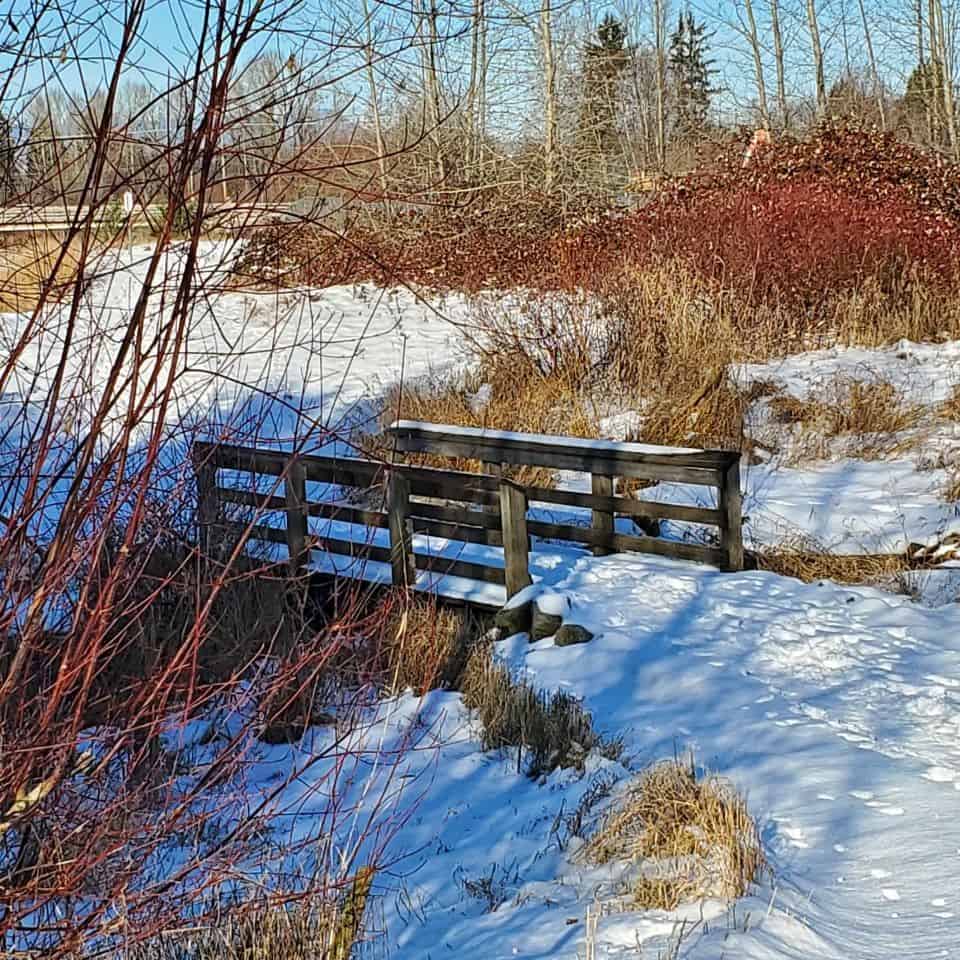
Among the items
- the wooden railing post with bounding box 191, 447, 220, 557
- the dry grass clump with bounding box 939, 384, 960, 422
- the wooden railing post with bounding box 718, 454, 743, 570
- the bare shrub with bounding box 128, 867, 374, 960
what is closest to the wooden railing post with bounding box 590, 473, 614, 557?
the wooden railing post with bounding box 718, 454, 743, 570

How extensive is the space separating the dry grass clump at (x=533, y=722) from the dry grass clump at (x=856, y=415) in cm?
495

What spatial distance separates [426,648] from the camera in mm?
5941

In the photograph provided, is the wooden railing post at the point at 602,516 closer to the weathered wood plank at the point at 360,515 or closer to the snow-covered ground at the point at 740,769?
the snow-covered ground at the point at 740,769

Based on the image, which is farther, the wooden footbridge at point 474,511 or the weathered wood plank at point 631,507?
the weathered wood plank at point 631,507

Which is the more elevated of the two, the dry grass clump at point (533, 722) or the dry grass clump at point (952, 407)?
the dry grass clump at point (952, 407)

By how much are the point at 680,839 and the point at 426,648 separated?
2414 millimetres

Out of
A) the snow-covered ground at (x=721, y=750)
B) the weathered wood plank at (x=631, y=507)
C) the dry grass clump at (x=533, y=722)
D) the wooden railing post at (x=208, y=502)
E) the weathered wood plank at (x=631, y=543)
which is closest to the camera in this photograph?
the snow-covered ground at (x=721, y=750)

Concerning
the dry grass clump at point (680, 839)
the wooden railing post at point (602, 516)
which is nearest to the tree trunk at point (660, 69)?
the wooden railing post at point (602, 516)

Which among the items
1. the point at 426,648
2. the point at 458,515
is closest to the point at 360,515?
the point at 458,515

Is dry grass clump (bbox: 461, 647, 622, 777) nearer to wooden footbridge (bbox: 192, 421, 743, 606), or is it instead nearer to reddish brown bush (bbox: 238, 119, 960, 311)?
wooden footbridge (bbox: 192, 421, 743, 606)

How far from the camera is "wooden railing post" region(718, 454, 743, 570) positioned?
627 centimetres

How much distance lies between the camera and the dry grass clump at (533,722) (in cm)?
481

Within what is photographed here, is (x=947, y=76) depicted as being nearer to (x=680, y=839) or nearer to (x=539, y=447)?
(x=539, y=447)

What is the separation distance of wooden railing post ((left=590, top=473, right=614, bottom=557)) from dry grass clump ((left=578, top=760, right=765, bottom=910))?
9.67 feet
